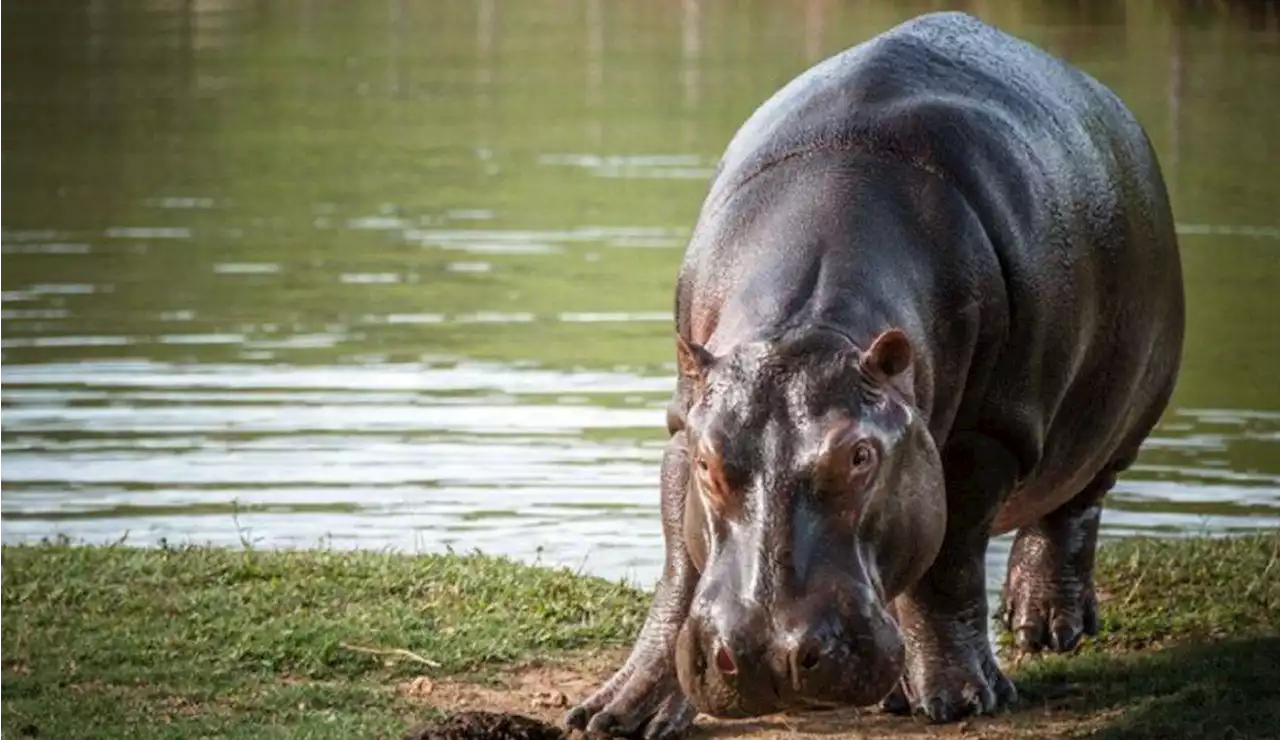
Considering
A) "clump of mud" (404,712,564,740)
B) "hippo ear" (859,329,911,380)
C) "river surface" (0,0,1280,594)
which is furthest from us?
"river surface" (0,0,1280,594)

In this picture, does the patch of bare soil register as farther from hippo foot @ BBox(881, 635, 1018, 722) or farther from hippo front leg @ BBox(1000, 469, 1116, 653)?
hippo front leg @ BBox(1000, 469, 1116, 653)

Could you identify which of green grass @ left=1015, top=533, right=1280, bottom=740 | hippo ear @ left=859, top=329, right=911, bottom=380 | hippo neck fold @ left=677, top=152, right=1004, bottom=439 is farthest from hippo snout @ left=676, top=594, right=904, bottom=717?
green grass @ left=1015, top=533, right=1280, bottom=740

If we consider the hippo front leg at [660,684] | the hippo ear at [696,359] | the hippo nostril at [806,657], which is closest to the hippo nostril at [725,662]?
the hippo nostril at [806,657]

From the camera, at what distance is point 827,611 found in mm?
4988

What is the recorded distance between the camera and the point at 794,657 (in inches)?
195

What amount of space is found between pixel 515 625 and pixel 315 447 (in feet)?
17.3

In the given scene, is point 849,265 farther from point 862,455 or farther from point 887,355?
point 862,455

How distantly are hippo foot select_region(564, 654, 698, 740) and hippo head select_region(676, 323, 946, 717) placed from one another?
96cm

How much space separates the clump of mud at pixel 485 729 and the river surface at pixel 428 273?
313 cm

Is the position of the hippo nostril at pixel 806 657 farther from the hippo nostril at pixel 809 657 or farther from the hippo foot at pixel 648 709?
the hippo foot at pixel 648 709

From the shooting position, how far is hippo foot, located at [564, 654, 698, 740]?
6324 mm

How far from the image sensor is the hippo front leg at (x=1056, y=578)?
7664mm

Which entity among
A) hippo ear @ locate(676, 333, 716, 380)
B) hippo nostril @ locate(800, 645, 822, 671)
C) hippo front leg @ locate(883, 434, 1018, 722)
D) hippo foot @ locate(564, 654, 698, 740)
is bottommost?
hippo foot @ locate(564, 654, 698, 740)

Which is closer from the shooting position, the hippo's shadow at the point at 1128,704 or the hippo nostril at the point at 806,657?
the hippo nostril at the point at 806,657
